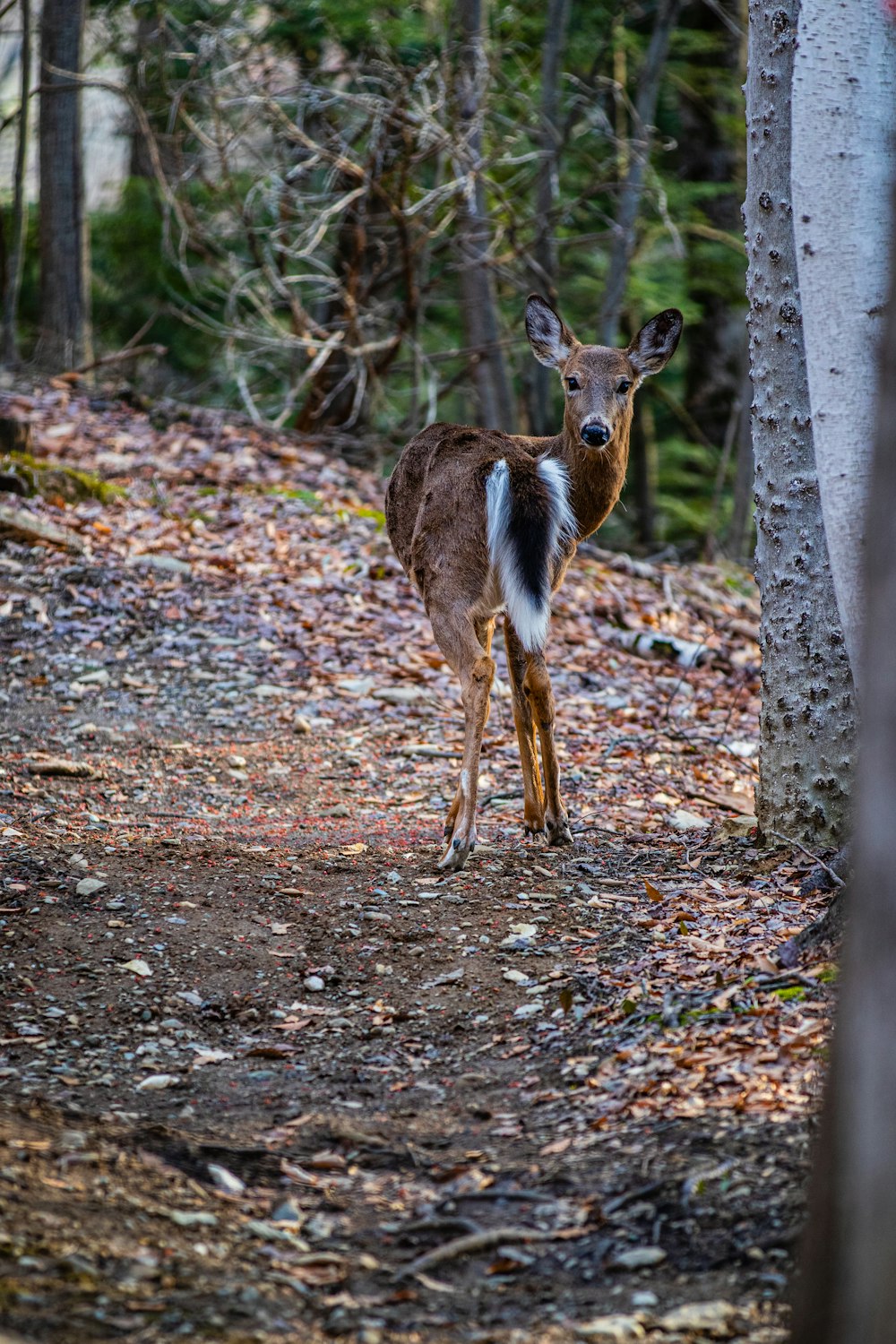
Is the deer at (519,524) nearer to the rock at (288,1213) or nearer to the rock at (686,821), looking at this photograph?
the rock at (686,821)

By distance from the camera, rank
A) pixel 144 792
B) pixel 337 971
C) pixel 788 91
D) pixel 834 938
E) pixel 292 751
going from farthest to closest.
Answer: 1. pixel 292 751
2. pixel 144 792
3. pixel 788 91
4. pixel 337 971
5. pixel 834 938

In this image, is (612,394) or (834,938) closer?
(834,938)

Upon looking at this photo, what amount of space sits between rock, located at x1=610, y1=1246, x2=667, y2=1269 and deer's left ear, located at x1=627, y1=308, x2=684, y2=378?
4.08m

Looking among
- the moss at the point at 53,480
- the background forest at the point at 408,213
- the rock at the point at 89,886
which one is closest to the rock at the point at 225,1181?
the rock at the point at 89,886

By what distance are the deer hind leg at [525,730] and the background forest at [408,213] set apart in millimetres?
5265

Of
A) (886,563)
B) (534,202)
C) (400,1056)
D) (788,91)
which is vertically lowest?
(400,1056)

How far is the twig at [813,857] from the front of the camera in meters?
4.14

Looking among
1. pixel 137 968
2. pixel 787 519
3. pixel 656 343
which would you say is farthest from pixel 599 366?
pixel 137 968

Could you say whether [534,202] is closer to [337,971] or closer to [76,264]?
[76,264]

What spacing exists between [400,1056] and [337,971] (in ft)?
1.97

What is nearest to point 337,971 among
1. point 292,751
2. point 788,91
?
point 292,751

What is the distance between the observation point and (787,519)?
4656 millimetres

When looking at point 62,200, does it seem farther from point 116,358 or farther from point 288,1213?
point 288,1213

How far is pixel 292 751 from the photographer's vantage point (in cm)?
675
